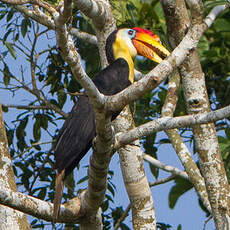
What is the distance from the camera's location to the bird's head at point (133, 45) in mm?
4359

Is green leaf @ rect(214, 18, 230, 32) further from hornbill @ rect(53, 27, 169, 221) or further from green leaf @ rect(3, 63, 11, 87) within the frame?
green leaf @ rect(3, 63, 11, 87)

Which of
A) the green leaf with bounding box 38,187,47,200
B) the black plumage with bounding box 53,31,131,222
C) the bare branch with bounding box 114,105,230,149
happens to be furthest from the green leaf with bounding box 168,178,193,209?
the bare branch with bounding box 114,105,230,149

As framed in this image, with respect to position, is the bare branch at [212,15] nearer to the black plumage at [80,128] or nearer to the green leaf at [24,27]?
the black plumage at [80,128]

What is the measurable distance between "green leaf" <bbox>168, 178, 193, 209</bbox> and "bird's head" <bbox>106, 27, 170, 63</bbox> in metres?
1.33

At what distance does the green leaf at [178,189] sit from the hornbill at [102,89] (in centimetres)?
137

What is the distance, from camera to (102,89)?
4066 millimetres

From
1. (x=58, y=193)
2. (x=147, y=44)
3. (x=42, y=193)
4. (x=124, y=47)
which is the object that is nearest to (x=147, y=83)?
(x=58, y=193)

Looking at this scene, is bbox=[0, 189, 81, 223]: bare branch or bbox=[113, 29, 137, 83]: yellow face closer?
bbox=[0, 189, 81, 223]: bare branch

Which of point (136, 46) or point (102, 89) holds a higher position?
point (136, 46)

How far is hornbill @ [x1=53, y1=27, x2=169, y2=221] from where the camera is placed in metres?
3.73

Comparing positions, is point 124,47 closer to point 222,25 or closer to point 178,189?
point 222,25

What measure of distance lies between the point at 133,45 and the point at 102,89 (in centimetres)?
73

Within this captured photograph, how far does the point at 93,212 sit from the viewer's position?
3.52 meters

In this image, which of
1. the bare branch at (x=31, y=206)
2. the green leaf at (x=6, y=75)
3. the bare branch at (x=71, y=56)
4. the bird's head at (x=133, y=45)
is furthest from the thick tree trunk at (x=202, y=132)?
the green leaf at (x=6, y=75)
